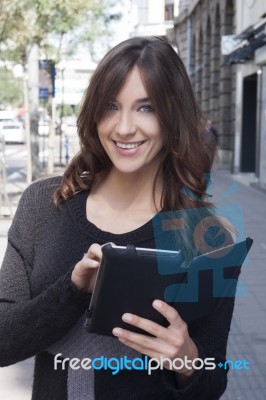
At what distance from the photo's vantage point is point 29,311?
1848 mm

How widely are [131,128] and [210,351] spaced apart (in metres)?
0.57

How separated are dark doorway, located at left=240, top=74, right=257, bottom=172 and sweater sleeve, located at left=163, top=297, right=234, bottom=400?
20.2 m

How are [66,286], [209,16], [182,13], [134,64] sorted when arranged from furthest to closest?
1. [182,13]
2. [209,16]
3. [134,64]
4. [66,286]

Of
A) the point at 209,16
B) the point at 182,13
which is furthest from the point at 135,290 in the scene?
the point at 182,13

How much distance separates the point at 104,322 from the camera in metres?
1.70

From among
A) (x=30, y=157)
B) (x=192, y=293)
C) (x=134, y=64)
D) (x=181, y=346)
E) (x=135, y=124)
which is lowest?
(x=30, y=157)

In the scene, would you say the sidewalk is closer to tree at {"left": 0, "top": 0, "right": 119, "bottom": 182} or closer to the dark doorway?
tree at {"left": 0, "top": 0, "right": 119, "bottom": 182}

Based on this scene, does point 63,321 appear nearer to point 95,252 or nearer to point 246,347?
point 95,252

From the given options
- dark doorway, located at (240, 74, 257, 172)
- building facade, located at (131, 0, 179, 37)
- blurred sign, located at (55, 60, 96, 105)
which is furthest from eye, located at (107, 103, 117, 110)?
building facade, located at (131, 0, 179, 37)

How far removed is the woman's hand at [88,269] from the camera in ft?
5.57

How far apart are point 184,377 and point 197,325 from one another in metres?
0.13

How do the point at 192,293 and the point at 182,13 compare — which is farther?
the point at 182,13

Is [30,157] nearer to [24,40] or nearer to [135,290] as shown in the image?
[24,40]

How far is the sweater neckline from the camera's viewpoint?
6.41ft
